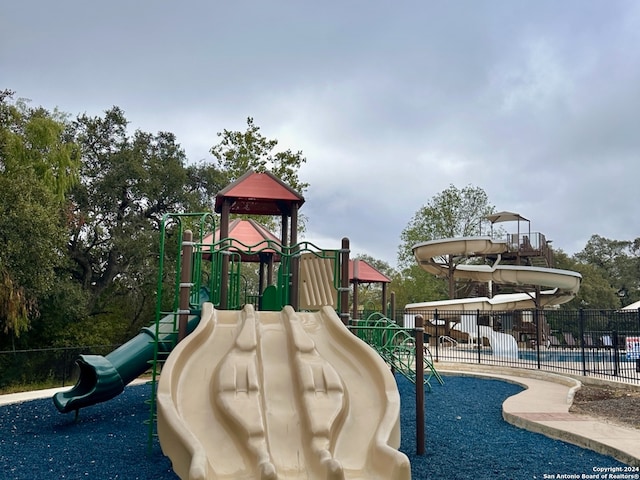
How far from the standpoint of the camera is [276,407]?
521cm

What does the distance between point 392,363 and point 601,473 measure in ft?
20.0

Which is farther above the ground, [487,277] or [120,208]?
[120,208]

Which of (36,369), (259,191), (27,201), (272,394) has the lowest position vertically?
(36,369)

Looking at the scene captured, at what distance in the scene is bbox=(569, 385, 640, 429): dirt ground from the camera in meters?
8.75

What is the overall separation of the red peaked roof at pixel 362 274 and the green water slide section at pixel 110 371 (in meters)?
10.8

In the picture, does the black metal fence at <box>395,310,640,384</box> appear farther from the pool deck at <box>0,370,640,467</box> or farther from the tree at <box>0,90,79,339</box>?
the tree at <box>0,90,79,339</box>

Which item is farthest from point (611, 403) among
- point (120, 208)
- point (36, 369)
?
point (120, 208)

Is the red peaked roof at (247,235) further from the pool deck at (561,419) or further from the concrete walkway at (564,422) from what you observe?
the concrete walkway at (564,422)

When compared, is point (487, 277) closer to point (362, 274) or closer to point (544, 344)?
point (544, 344)

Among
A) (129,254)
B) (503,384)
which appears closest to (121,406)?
(503,384)

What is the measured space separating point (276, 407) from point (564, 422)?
527cm

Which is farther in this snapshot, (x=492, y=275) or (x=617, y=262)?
(x=617, y=262)

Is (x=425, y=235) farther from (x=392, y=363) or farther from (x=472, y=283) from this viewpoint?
(x=392, y=363)

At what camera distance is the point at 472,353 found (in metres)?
22.8
